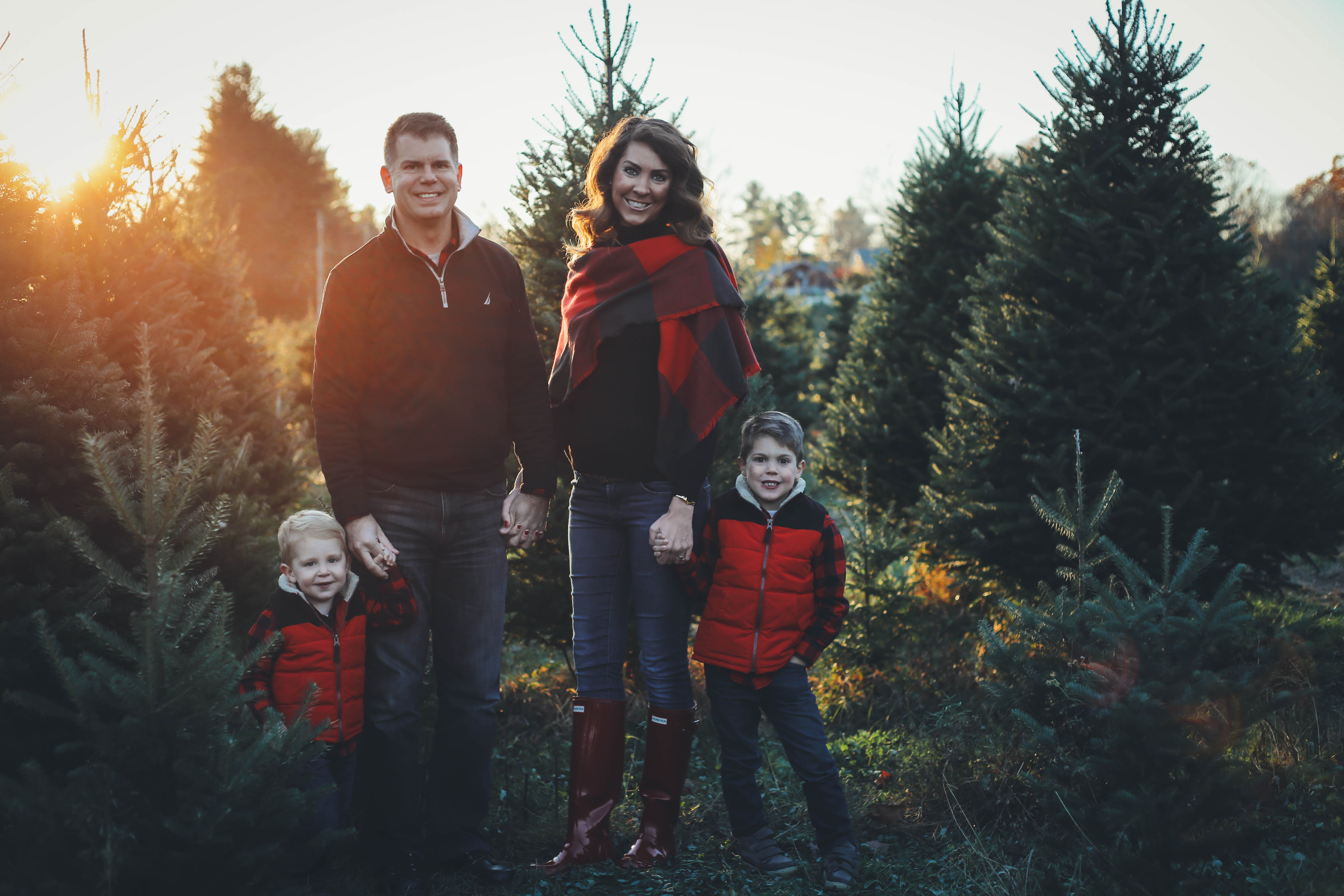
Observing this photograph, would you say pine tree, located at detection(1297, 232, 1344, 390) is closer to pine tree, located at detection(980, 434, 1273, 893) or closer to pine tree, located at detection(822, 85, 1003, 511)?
pine tree, located at detection(822, 85, 1003, 511)

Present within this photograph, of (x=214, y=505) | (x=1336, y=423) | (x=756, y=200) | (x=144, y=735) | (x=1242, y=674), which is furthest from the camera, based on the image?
(x=756, y=200)

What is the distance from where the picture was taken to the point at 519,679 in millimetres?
5328

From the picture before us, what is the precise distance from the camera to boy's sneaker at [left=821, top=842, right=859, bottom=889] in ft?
9.38

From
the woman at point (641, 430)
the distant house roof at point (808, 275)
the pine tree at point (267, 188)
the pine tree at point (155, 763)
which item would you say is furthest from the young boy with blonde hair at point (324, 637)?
the distant house roof at point (808, 275)

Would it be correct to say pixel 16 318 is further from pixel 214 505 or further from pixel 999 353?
pixel 999 353

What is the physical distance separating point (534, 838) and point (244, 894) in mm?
1405

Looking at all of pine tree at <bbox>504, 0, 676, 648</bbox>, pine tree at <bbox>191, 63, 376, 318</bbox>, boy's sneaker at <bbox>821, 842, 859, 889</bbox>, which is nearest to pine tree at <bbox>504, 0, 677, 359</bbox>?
pine tree at <bbox>504, 0, 676, 648</bbox>

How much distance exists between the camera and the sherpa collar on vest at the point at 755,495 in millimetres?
3145

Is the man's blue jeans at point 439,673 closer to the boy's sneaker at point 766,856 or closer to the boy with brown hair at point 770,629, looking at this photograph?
the boy with brown hair at point 770,629

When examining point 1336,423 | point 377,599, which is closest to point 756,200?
point 1336,423

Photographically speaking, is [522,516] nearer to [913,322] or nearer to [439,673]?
[439,673]

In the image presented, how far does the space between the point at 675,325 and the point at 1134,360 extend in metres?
3.05

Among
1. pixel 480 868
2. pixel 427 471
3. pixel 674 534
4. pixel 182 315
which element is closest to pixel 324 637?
pixel 427 471

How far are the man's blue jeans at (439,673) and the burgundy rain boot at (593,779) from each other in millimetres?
306
